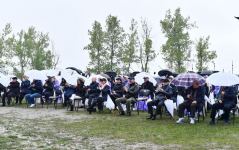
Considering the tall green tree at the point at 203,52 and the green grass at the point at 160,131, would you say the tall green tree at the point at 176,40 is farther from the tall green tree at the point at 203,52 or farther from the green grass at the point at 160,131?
the green grass at the point at 160,131

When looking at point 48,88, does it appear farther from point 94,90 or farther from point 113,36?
point 113,36

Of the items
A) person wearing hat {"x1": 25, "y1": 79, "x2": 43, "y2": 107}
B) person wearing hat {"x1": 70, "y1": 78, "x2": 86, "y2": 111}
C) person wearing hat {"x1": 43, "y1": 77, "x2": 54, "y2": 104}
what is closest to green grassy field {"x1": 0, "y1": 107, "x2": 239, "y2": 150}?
person wearing hat {"x1": 70, "y1": 78, "x2": 86, "y2": 111}

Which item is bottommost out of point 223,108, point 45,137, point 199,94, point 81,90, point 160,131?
point 45,137

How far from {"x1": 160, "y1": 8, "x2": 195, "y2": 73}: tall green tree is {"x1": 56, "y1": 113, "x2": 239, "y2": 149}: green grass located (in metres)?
22.2

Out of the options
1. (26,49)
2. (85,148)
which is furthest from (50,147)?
(26,49)

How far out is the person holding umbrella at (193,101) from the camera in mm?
15588

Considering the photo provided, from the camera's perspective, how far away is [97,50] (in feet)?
138

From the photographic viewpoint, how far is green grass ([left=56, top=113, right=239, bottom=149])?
463 inches

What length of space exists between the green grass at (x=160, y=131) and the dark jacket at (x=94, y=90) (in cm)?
257

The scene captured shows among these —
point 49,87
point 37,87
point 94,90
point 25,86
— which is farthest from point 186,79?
point 25,86

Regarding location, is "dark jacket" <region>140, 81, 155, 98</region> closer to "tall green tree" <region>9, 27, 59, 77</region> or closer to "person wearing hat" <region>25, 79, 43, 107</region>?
"person wearing hat" <region>25, 79, 43, 107</region>

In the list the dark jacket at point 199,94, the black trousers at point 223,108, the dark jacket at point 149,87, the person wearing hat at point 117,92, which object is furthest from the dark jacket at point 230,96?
the person wearing hat at point 117,92

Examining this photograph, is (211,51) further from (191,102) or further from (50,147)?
(50,147)

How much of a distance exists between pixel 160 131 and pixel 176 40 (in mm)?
25733
